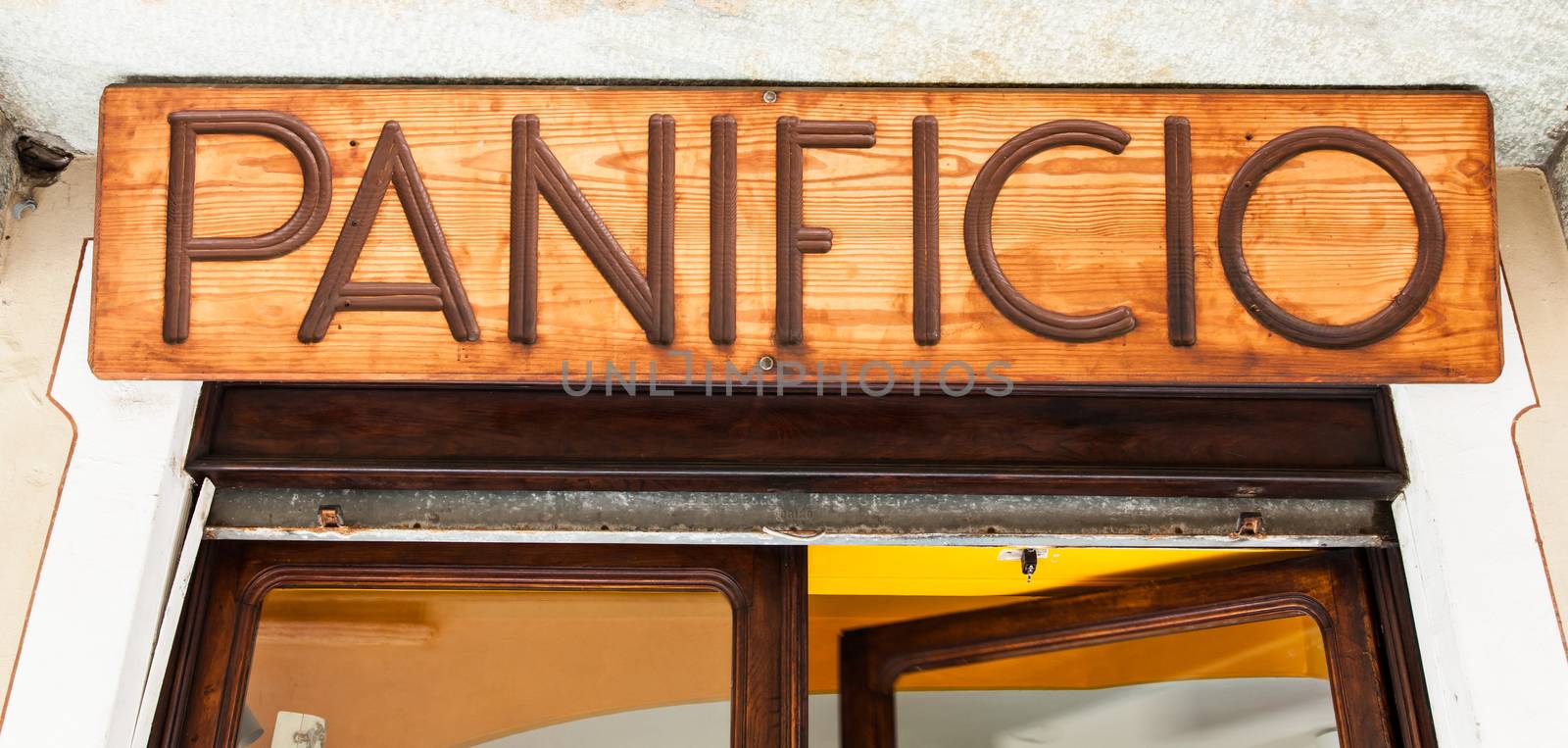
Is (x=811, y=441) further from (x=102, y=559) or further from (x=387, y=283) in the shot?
(x=102, y=559)

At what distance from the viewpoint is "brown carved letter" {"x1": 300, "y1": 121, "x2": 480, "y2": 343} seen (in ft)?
4.89

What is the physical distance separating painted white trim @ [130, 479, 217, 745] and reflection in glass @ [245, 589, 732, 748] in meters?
0.13

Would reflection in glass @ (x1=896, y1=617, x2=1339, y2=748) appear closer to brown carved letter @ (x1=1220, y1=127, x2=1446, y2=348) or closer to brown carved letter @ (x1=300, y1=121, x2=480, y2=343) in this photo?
brown carved letter @ (x1=1220, y1=127, x2=1446, y2=348)

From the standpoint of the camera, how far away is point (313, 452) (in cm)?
166

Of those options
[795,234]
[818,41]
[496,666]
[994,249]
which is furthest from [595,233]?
[496,666]

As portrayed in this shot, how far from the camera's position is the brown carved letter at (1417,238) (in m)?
1.48

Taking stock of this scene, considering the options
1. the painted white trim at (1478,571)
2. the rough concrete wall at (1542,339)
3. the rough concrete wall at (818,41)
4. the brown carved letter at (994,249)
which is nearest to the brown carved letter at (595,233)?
the rough concrete wall at (818,41)

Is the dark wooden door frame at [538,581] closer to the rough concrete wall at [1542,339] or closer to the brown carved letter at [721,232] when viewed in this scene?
the brown carved letter at [721,232]

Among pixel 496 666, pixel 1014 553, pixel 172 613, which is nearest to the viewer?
pixel 172 613

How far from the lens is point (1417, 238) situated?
1.52 metres

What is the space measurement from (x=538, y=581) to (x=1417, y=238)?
138 centimetres

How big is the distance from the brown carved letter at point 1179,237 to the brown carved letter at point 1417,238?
0.17 feet

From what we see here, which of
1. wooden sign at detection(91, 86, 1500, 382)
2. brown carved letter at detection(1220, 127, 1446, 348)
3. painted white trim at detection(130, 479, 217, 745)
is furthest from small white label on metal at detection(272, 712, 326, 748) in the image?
brown carved letter at detection(1220, 127, 1446, 348)

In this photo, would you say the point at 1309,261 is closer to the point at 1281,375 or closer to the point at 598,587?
the point at 1281,375
